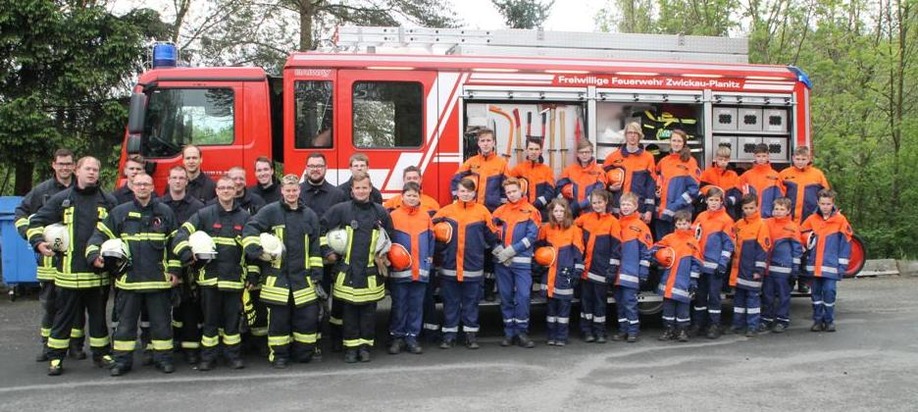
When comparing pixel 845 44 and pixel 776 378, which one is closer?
pixel 776 378

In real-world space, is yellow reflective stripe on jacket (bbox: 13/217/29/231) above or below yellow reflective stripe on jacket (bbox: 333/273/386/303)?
above

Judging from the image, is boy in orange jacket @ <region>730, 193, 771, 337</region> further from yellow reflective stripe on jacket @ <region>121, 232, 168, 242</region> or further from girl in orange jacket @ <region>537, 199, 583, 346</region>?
yellow reflective stripe on jacket @ <region>121, 232, 168, 242</region>

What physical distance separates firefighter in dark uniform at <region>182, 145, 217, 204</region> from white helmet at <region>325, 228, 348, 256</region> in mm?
1308

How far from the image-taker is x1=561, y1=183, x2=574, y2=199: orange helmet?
7487mm

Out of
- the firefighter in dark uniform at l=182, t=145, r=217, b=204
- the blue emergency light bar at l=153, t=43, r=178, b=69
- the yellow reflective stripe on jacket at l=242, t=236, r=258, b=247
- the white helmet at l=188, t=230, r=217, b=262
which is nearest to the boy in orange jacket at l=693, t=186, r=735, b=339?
the yellow reflective stripe on jacket at l=242, t=236, r=258, b=247

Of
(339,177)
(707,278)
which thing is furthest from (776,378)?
(339,177)

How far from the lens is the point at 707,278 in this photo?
7.48m

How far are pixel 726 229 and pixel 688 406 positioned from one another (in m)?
2.84

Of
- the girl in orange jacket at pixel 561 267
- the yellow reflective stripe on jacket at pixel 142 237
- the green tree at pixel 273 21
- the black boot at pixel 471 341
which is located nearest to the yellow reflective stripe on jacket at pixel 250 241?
the yellow reflective stripe on jacket at pixel 142 237

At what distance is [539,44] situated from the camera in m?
8.21

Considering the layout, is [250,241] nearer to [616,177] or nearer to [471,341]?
[471,341]

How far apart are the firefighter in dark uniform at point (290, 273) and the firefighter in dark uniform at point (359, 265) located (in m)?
0.21

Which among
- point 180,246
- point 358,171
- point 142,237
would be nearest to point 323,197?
point 358,171

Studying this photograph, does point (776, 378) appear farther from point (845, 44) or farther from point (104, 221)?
point (845, 44)
